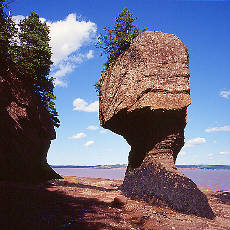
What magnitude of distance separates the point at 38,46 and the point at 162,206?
16.6 metres

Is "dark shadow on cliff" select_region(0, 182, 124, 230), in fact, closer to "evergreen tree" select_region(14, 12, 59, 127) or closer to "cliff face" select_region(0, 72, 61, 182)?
"cliff face" select_region(0, 72, 61, 182)

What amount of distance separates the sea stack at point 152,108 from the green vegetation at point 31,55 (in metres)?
7.61

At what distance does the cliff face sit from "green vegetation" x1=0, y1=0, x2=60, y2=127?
1163mm

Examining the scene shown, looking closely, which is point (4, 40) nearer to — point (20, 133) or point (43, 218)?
point (20, 133)

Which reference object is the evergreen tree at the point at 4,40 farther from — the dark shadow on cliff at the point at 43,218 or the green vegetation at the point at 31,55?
the dark shadow on cliff at the point at 43,218

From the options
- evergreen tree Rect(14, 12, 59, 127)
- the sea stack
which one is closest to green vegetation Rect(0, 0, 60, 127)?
evergreen tree Rect(14, 12, 59, 127)

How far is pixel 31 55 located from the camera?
15.9 meters

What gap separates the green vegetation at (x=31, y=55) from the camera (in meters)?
13.7

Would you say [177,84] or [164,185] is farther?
[177,84]

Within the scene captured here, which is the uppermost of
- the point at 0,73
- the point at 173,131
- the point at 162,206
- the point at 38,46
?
the point at 38,46

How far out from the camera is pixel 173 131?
11.1 metres

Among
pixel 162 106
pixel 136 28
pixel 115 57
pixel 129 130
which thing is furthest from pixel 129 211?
pixel 136 28

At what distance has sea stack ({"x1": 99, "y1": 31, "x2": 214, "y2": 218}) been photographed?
976 centimetres

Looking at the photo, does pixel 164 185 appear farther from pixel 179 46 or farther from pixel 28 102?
pixel 28 102
